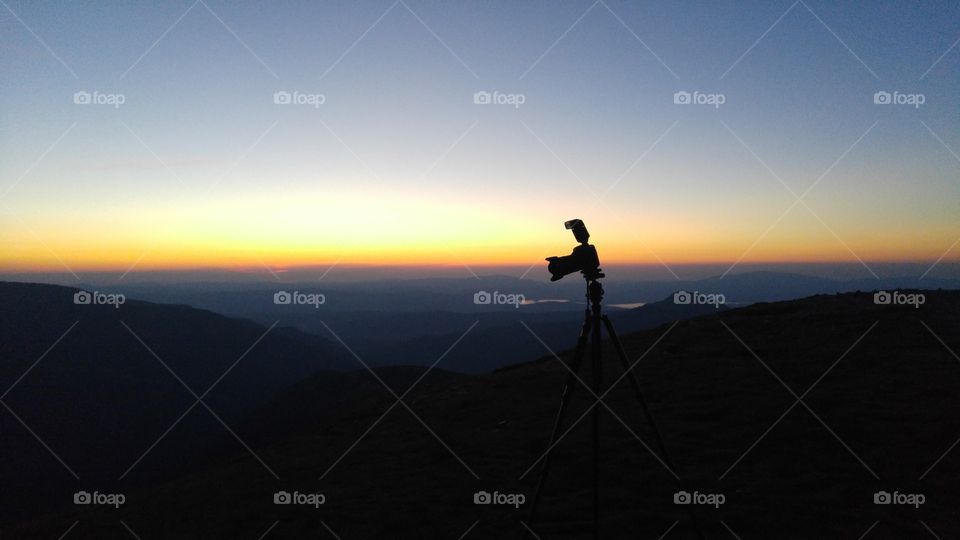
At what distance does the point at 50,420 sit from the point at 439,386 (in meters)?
107

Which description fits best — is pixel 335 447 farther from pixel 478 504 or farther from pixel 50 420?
pixel 50 420

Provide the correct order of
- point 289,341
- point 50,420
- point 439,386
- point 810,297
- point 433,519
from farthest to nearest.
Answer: point 289,341, point 50,420, point 810,297, point 439,386, point 433,519

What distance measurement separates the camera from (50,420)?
317ft

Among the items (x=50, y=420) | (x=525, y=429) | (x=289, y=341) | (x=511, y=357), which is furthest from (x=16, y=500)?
(x=511, y=357)
